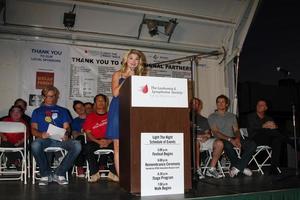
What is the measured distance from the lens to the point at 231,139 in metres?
4.64

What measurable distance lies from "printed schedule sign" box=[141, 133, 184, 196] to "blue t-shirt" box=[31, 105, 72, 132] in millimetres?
1935

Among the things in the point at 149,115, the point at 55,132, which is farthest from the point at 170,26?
the point at 149,115

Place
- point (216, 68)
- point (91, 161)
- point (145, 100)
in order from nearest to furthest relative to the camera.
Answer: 1. point (145, 100)
2. point (91, 161)
3. point (216, 68)

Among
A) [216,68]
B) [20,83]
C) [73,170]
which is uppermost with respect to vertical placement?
[216,68]

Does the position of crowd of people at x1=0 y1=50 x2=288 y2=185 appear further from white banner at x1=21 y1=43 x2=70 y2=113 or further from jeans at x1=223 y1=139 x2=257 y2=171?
white banner at x1=21 y1=43 x2=70 y2=113

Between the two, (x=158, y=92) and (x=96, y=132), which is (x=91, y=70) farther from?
(x=158, y=92)

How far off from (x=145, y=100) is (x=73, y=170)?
2.85 meters

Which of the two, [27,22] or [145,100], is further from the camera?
[27,22]

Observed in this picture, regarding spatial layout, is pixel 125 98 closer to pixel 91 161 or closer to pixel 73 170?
pixel 91 161

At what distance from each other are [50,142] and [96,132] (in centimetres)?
83

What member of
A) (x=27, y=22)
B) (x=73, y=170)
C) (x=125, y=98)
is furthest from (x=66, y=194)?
(x=27, y=22)

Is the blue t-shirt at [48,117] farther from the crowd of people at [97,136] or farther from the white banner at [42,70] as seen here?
the white banner at [42,70]

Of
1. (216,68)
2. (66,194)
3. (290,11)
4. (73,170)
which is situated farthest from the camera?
(290,11)

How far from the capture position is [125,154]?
8.64 ft
